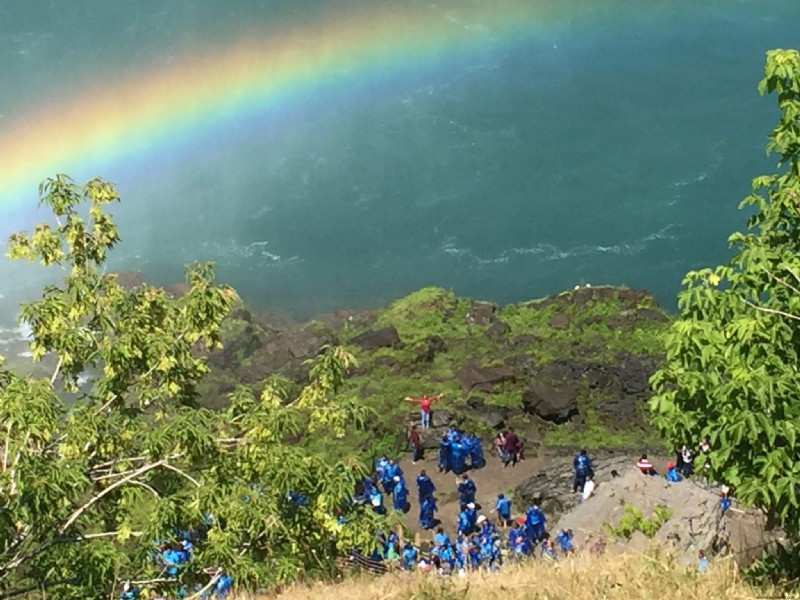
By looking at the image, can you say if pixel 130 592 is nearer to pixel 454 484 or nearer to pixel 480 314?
pixel 454 484

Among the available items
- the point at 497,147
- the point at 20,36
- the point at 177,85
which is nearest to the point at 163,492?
the point at 497,147

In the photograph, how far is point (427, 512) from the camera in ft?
82.4

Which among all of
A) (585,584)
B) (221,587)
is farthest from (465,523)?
(585,584)

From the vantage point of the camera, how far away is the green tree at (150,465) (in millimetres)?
12148

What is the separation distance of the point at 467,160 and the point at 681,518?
49784mm

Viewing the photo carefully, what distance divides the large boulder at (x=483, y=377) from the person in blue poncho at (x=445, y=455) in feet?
19.3

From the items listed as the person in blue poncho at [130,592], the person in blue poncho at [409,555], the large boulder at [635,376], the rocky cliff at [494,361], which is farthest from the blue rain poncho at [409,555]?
the large boulder at [635,376]

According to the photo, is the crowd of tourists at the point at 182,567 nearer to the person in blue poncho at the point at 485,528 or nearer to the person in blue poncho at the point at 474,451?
the person in blue poncho at the point at 485,528

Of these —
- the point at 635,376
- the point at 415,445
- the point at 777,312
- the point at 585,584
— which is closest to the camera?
the point at 777,312

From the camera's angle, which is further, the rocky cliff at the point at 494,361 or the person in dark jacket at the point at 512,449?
the rocky cliff at the point at 494,361

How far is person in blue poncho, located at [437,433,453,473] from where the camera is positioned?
92.2 feet

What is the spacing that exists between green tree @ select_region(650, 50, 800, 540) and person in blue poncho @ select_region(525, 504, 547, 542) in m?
10.8

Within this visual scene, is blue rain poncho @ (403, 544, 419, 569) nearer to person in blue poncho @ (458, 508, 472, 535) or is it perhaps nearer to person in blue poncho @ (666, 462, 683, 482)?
person in blue poncho @ (458, 508, 472, 535)

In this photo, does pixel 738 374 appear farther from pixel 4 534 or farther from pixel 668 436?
pixel 4 534
